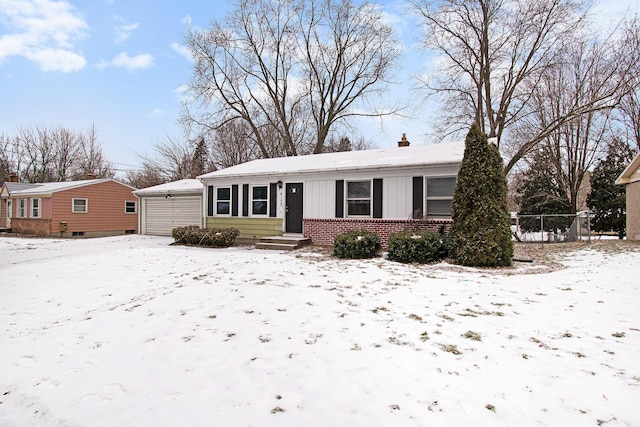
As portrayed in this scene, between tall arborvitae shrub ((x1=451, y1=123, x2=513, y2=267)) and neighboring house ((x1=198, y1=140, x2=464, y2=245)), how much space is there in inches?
52.6

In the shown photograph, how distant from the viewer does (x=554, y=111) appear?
754 inches

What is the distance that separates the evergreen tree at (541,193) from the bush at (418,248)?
13720mm

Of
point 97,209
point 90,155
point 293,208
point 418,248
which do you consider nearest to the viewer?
point 418,248

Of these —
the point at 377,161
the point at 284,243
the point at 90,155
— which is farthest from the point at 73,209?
the point at 377,161

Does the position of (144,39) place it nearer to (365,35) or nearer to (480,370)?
(480,370)

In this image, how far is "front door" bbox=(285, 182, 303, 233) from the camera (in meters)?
12.9

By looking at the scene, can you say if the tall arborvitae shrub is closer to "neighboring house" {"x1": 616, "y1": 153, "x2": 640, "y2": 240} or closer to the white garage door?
"neighboring house" {"x1": 616, "y1": 153, "x2": 640, "y2": 240}

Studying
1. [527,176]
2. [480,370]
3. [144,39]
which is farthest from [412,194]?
[527,176]

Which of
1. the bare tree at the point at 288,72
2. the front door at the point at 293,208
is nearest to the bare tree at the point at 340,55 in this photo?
the bare tree at the point at 288,72

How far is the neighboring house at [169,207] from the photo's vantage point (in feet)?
55.1

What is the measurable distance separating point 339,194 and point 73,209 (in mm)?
16886

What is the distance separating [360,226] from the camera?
11320mm

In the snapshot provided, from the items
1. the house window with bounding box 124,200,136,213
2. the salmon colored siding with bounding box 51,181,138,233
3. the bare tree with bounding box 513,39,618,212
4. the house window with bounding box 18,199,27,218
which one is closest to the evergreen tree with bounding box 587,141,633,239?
the bare tree with bounding box 513,39,618,212

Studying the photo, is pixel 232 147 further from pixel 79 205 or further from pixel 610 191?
pixel 610 191
